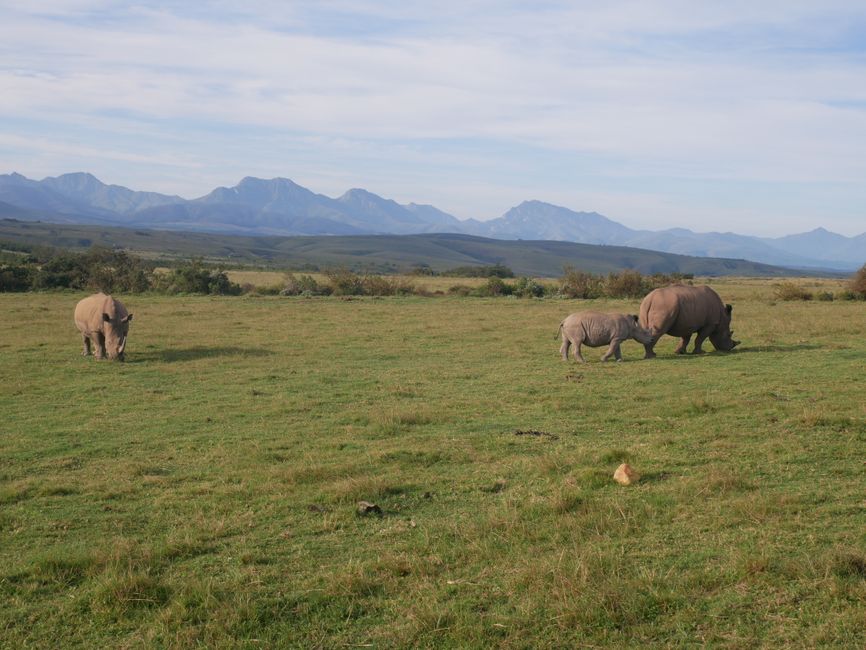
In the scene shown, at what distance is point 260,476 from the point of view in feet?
31.9

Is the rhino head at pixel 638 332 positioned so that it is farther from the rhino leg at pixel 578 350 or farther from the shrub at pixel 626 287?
the shrub at pixel 626 287

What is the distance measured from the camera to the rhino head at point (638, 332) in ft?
65.2

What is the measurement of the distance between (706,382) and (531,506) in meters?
9.16

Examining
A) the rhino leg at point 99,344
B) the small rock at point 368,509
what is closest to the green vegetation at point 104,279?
the rhino leg at point 99,344

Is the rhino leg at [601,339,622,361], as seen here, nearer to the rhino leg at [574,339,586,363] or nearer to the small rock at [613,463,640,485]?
the rhino leg at [574,339,586,363]

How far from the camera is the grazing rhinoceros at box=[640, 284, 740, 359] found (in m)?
20.4

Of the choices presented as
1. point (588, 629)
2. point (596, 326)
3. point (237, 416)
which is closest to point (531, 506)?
point (588, 629)

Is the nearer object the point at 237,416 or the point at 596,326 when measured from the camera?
the point at 237,416

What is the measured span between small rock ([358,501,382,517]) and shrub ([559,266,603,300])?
39.6 m

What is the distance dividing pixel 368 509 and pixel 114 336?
14.5 m

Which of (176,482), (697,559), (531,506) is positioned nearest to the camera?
(697,559)

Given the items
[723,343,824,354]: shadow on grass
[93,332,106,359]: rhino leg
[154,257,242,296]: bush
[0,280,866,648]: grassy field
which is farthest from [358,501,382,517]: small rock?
[154,257,242,296]: bush

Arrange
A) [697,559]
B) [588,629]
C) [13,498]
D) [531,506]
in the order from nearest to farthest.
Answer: [588,629]
[697,559]
[531,506]
[13,498]

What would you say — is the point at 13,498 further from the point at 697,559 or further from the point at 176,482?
the point at 697,559
